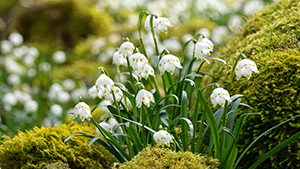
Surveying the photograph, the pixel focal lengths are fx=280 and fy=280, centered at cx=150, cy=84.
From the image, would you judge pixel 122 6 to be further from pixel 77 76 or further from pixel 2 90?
pixel 2 90

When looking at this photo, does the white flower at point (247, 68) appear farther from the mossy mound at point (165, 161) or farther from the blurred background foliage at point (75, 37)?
the blurred background foliage at point (75, 37)

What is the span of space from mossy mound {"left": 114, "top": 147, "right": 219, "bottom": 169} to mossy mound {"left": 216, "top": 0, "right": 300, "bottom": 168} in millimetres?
551

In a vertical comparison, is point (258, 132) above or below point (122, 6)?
below

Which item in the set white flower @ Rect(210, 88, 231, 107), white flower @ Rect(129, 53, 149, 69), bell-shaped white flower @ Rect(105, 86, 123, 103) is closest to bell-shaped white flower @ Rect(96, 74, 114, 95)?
bell-shaped white flower @ Rect(105, 86, 123, 103)

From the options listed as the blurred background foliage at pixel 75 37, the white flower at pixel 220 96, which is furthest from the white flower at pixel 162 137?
the blurred background foliage at pixel 75 37

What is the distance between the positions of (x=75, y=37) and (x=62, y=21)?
1.98ft

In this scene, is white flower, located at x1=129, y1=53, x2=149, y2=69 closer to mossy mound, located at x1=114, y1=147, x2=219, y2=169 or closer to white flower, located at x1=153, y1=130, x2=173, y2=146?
white flower, located at x1=153, y1=130, x2=173, y2=146

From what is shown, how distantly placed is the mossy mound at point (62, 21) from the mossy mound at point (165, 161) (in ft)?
20.6

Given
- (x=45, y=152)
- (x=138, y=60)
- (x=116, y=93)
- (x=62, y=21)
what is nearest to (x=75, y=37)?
(x=62, y=21)

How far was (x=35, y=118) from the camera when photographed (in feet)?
15.0

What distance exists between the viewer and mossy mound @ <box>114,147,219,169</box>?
67.7 inches

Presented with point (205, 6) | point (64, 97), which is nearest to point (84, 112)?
point (64, 97)

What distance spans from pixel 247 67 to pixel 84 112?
3.42 feet

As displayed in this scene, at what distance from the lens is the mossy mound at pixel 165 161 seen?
1.72 m
